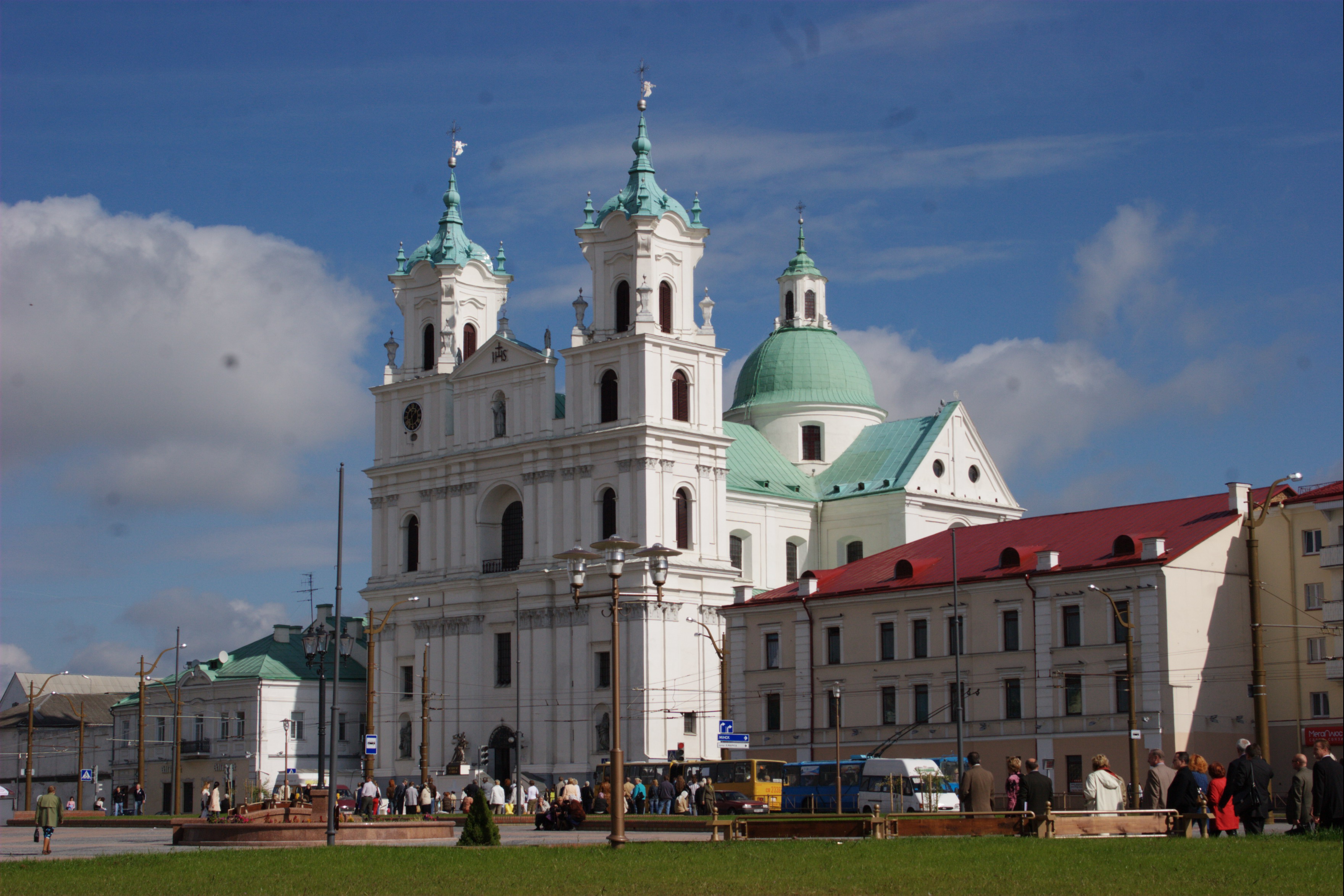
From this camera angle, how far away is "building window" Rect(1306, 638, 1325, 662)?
2330 inches

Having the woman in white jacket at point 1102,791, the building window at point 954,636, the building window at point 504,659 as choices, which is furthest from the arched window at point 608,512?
the woman in white jacket at point 1102,791

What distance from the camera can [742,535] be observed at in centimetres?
9325

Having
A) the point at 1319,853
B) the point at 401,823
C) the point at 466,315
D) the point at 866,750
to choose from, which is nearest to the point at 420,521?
the point at 466,315

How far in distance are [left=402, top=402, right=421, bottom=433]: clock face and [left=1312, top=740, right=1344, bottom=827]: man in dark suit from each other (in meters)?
74.3

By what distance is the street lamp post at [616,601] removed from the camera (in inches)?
1217

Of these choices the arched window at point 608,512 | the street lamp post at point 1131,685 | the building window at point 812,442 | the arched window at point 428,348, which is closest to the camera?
the street lamp post at point 1131,685

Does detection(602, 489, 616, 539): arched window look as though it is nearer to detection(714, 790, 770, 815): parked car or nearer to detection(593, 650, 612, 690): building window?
detection(593, 650, 612, 690): building window

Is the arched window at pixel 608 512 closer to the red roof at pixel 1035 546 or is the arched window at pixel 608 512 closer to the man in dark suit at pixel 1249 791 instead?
the red roof at pixel 1035 546

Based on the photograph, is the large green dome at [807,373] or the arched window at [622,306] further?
the large green dome at [807,373]

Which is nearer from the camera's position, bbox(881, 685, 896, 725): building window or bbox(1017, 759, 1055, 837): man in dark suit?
bbox(1017, 759, 1055, 837): man in dark suit

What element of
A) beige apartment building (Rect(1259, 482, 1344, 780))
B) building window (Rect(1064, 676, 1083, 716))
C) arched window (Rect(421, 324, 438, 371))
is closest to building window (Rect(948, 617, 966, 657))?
building window (Rect(1064, 676, 1083, 716))

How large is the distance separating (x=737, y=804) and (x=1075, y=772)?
1125cm

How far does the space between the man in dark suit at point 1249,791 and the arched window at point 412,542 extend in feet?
234

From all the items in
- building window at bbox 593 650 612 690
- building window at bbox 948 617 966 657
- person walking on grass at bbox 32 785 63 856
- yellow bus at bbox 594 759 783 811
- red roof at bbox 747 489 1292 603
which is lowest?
yellow bus at bbox 594 759 783 811
